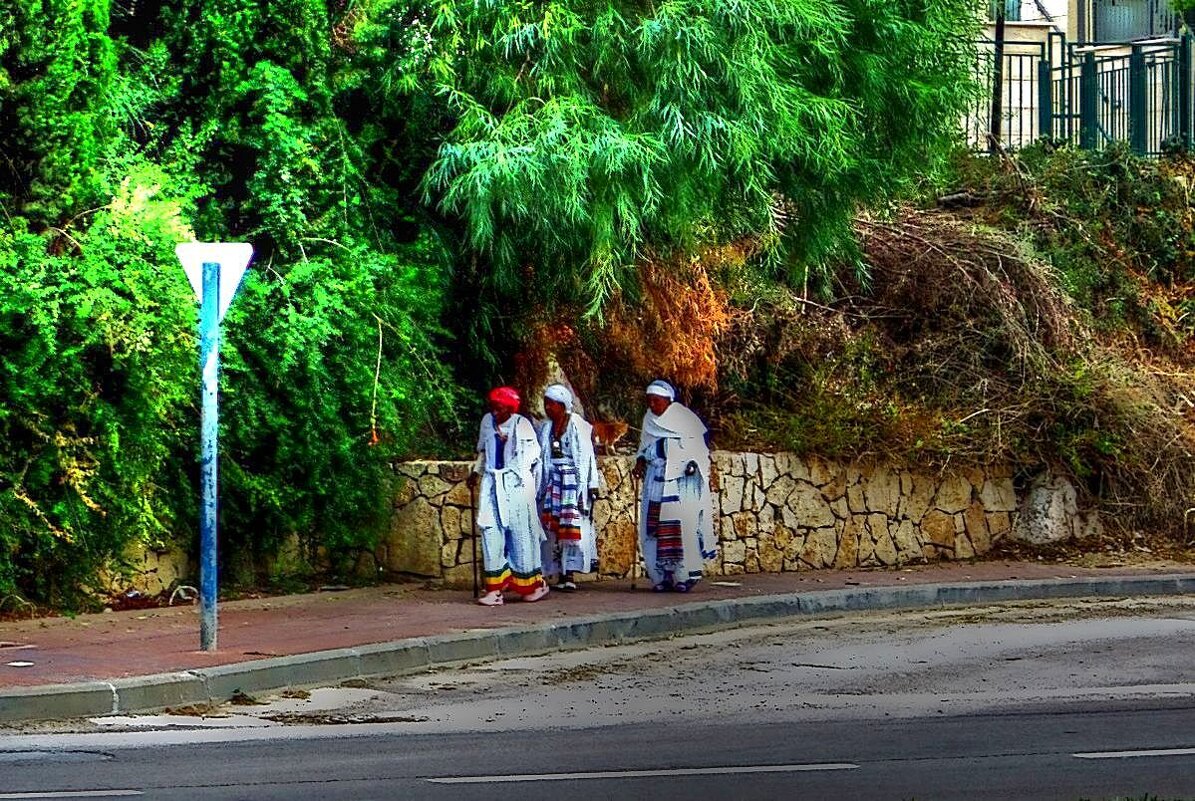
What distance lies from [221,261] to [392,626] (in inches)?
117

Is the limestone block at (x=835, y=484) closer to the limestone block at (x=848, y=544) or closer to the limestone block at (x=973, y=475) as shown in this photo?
the limestone block at (x=848, y=544)

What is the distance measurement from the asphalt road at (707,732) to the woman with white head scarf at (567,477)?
2.11 metres

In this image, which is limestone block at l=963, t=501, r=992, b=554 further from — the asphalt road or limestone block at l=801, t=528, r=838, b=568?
the asphalt road

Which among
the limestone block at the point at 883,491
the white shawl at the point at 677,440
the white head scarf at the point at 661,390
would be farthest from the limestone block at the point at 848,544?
the white head scarf at the point at 661,390

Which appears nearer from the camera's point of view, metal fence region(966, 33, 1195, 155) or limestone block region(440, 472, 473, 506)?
limestone block region(440, 472, 473, 506)

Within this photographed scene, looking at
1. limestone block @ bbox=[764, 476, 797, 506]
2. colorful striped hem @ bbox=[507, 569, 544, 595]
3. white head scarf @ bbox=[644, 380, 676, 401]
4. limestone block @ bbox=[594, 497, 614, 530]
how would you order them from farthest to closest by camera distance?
limestone block @ bbox=[764, 476, 797, 506]
limestone block @ bbox=[594, 497, 614, 530]
white head scarf @ bbox=[644, 380, 676, 401]
colorful striped hem @ bbox=[507, 569, 544, 595]

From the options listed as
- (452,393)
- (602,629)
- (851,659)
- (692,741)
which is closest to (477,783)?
(692,741)

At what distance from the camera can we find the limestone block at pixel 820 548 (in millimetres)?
18594

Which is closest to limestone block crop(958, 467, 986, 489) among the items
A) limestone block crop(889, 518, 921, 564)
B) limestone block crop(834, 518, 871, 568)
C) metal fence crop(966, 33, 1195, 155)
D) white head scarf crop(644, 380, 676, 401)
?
limestone block crop(889, 518, 921, 564)

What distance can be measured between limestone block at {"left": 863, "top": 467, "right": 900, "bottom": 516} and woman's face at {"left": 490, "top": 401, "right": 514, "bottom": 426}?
4833mm

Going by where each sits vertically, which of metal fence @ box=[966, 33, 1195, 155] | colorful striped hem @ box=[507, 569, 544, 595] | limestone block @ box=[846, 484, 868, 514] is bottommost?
colorful striped hem @ box=[507, 569, 544, 595]

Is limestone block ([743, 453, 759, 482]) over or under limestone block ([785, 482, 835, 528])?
over

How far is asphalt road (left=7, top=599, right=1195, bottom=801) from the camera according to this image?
8125 millimetres

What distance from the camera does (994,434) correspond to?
1966 centimetres
